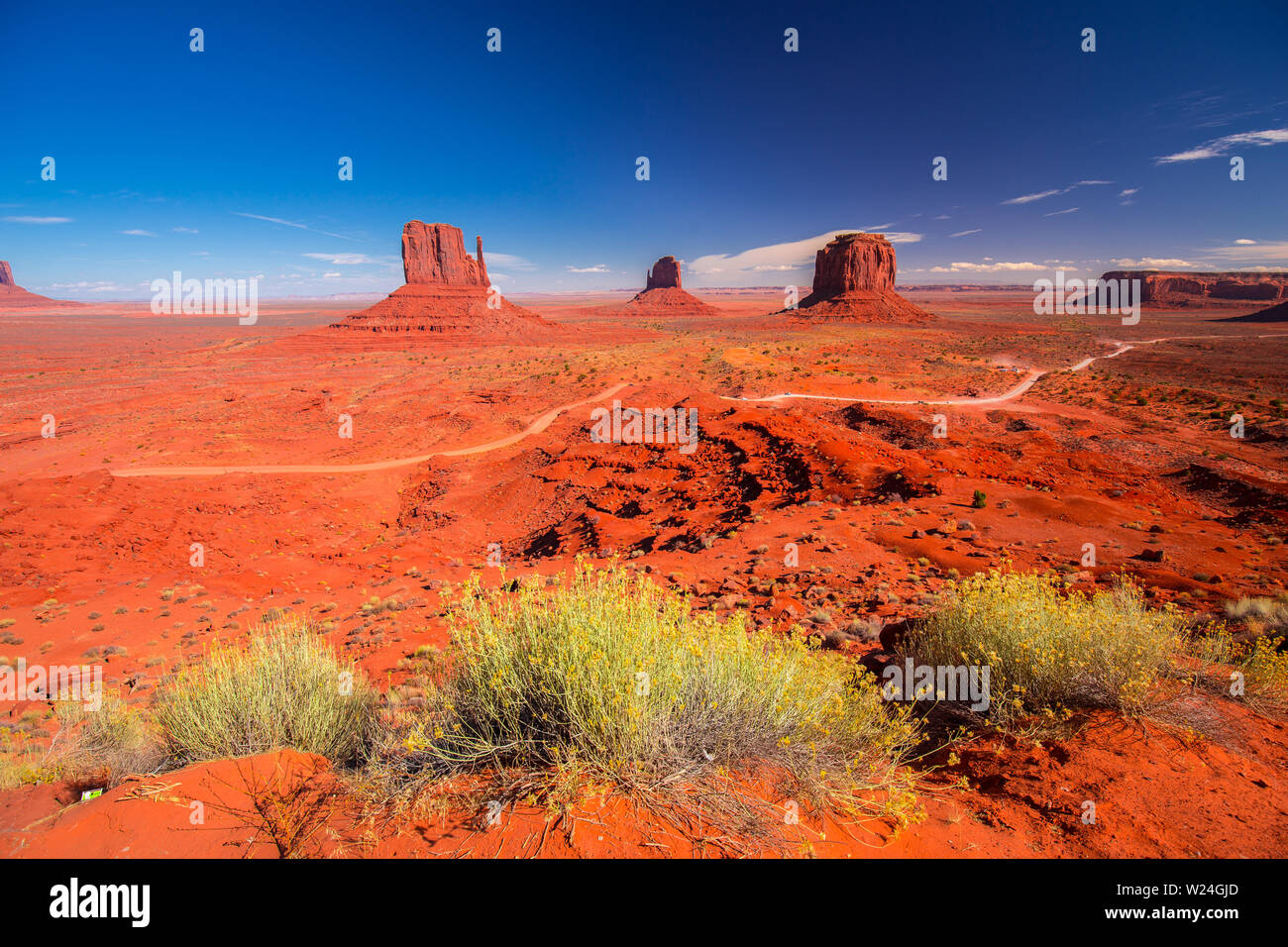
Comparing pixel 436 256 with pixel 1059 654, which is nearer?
pixel 1059 654

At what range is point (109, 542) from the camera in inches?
461

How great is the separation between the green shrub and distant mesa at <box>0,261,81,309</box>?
228 meters

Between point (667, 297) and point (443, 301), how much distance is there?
63.2 m

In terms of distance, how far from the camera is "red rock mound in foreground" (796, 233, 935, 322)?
73.4 m

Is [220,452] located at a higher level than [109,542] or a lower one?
higher

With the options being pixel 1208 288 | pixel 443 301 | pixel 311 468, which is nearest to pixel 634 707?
Result: pixel 311 468

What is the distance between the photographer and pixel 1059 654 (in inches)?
146

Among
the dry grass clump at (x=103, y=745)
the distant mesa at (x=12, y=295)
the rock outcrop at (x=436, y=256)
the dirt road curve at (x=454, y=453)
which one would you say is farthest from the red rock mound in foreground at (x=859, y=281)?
the distant mesa at (x=12, y=295)

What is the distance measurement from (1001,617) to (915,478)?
727cm

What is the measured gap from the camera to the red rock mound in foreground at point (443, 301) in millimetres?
61031

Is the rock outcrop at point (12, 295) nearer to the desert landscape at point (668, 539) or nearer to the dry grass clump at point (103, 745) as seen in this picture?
the desert landscape at point (668, 539)

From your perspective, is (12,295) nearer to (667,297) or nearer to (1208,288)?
(667,297)
